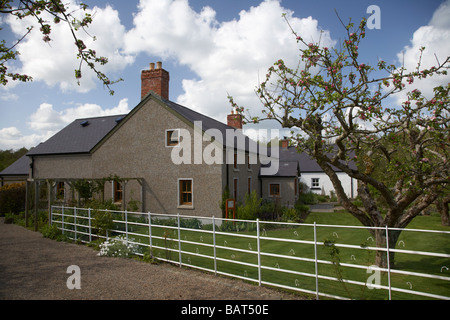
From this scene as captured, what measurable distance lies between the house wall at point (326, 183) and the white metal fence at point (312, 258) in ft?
60.5

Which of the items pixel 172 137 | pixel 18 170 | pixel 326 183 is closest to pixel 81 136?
pixel 18 170

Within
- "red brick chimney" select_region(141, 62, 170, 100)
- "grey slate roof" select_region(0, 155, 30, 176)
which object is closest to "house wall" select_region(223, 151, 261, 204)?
"red brick chimney" select_region(141, 62, 170, 100)

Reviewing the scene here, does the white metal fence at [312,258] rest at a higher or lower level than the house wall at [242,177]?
lower

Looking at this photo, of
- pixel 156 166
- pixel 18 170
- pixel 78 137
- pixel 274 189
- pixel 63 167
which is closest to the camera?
pixel 156 166

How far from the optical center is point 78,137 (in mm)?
25562

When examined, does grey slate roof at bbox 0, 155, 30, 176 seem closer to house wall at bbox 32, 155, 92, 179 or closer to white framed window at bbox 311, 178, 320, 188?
house wall at bbox 32, 155, 92, 179

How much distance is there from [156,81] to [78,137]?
35.7 feet

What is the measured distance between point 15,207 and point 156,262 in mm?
18731

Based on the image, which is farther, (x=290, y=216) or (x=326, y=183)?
(x=326, y=183)

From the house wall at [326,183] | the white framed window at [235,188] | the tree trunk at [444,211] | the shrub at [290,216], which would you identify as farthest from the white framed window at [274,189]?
the tree trunk at [444,211]

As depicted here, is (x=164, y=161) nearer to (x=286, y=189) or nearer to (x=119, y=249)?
(x=119, y=249)

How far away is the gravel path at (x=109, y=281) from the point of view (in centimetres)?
646

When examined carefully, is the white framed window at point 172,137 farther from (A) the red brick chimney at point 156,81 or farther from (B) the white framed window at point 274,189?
(B) the white framed window at point 274,189
